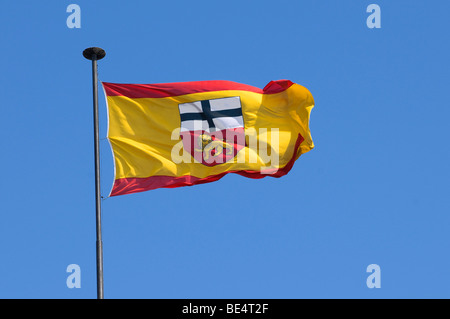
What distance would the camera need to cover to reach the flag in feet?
85.1

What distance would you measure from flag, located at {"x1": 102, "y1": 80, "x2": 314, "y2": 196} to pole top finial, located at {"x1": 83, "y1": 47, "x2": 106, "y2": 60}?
2172mm

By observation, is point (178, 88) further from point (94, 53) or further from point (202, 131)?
point (94, 53)

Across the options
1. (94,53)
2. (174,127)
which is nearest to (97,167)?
(94,53)

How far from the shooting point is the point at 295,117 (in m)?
28.9

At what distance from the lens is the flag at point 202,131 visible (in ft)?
85.1

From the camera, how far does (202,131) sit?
27.6 meters

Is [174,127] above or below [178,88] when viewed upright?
below

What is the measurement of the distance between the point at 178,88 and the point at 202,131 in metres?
1.43

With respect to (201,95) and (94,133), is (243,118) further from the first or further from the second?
(94,133)

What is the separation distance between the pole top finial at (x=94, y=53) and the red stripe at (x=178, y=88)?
7.00ft
